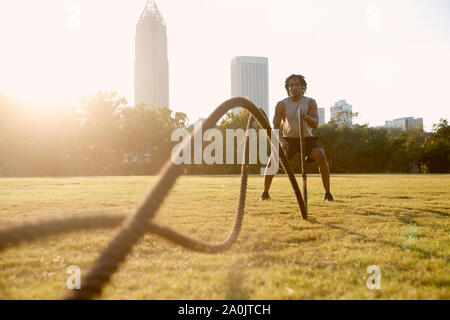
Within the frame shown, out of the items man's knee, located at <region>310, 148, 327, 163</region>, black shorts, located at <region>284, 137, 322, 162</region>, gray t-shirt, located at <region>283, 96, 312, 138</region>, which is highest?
gray t-shirt, located at <region>283, 96, 312, 138</region>

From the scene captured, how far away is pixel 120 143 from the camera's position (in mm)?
42500

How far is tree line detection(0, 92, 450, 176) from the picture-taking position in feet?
126

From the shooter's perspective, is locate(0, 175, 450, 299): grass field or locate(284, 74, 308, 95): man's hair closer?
locate(0, 175, 450, 299): grass field

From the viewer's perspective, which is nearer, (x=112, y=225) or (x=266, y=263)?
(x=112, y=225)

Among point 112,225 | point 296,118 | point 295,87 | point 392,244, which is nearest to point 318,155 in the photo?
point 296,118

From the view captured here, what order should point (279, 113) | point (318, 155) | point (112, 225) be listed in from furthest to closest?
1. point (279, 113)
2. point (318, 155)
3. point (112, 225)

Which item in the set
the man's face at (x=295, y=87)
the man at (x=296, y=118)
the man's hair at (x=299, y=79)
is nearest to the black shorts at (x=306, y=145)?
the man at (x=296, y=118)

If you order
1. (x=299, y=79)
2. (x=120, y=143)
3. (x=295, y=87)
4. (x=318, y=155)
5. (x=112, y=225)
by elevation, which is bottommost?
(x=112, y=225)

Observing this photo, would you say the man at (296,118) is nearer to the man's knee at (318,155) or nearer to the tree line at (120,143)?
the man's knee at (318,155)

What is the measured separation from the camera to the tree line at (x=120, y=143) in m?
38.5

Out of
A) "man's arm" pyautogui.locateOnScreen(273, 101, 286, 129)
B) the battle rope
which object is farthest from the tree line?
the battle rope

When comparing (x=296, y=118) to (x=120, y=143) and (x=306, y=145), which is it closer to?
(x=306, y=145)

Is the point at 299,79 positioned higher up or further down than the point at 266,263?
higher up

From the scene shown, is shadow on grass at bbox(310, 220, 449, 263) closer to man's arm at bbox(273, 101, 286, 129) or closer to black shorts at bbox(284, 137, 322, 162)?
black shorts at bbox(284, 137, 322, 162)
